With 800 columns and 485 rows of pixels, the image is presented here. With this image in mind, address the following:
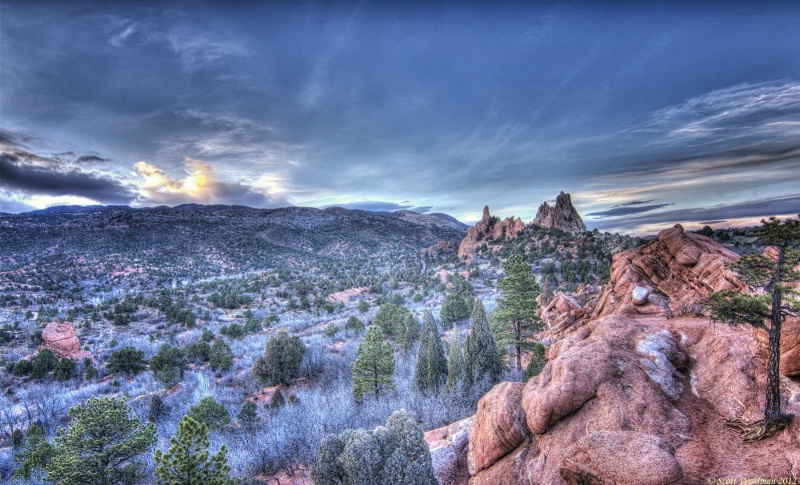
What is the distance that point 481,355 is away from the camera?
19.4 m

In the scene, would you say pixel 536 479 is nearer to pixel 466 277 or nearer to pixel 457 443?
pixel 457 443

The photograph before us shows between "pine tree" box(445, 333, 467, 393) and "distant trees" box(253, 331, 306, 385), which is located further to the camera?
"distant trees" box(253, 331, 306, 385)

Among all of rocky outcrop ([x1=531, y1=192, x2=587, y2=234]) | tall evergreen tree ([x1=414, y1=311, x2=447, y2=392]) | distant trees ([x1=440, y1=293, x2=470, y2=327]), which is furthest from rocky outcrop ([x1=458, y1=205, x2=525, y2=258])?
tall evergreen tree ([x1=414, y1=311, x2=447, y2=392])

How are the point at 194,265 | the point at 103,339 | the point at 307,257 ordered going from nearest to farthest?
the point at 103,339 → the point at 194,265 → the point at 307,257

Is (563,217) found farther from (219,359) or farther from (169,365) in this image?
(169,365)

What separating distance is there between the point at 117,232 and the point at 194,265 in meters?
30.1

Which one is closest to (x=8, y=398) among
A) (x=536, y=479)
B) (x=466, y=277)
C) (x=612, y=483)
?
(x=536, y=479)

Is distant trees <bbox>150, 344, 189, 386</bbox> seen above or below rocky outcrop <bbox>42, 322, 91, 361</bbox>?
below

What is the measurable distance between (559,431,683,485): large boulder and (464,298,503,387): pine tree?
1323 cm

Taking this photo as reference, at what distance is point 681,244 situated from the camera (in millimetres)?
14484

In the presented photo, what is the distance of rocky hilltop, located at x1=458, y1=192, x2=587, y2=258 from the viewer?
75125 mm

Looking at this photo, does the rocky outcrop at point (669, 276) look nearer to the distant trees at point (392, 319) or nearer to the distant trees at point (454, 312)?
the distant trees at point (392, 319)

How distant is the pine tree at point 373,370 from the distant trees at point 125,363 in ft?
73.9

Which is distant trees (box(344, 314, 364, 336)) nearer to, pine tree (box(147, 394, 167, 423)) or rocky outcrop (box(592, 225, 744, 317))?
pine tree (box(147, 394, 167, 423))
